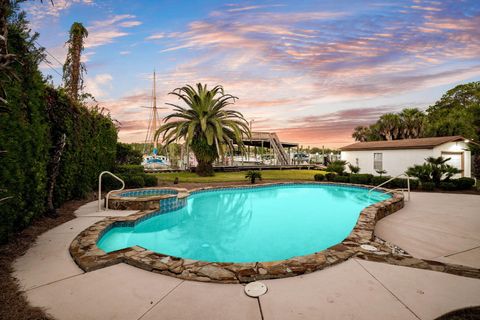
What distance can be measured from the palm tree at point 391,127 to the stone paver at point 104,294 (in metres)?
40.8

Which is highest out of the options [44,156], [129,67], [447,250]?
[129,67]

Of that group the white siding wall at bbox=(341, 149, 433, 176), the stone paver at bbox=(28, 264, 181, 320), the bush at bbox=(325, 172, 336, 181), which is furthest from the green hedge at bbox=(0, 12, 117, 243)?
the white siding wall at bbox=(341, 149, 433, 176)

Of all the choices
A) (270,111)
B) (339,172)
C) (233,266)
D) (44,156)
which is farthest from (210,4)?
(270,111)

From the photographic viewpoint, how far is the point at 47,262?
3467 millimetres

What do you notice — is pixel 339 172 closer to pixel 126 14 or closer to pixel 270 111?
pixel 270 111

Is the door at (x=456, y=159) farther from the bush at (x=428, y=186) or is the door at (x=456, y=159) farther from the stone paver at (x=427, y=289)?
the stone paver at (x=427, y=289)

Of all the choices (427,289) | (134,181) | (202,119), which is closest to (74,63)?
(202,119)

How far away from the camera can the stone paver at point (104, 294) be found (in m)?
2.31

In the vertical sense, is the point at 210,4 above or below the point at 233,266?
above

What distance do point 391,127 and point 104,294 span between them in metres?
41.9

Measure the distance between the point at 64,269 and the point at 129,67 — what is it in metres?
12.1

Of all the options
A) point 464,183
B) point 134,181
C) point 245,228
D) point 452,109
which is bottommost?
point 245,228

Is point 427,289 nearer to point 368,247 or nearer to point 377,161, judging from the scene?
point 368,247

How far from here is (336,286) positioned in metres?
2.78
